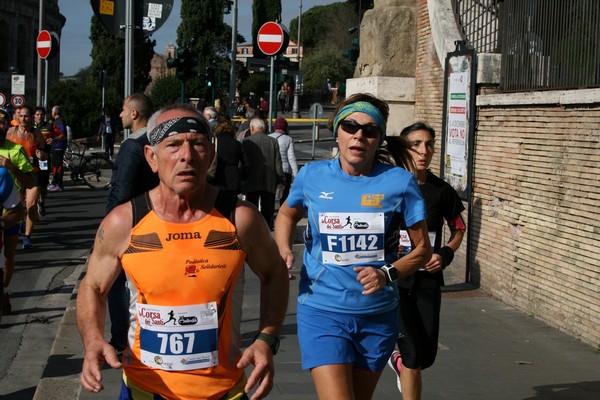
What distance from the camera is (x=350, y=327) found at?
15.4ft

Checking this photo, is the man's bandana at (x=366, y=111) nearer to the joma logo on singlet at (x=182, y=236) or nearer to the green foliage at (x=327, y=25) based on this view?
the joma logo on singlet at (x=182, y=236)

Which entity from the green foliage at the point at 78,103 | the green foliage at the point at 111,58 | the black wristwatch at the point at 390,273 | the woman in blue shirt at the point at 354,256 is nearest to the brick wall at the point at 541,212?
the woman in blue shirt at the point at 354,256

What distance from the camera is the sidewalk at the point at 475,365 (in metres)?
6.63

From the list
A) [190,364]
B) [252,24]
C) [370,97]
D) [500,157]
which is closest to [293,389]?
[370,97]

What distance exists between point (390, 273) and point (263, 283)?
103cm

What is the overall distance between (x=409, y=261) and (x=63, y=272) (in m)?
8.11

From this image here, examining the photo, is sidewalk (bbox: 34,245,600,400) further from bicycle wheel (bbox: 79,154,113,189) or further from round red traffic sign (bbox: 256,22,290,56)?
bicycle wheel (bbox: 79,154,113,189)

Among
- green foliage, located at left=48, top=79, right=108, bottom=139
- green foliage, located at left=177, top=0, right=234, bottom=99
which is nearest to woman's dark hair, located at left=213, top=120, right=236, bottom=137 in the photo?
green foliage, located at left=48, top=79, right=108, bottom=139

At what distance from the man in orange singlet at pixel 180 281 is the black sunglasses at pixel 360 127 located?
133 centimetres

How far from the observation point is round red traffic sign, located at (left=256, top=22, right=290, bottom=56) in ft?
53.3

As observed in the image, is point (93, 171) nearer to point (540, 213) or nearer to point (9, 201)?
point (540, 213)

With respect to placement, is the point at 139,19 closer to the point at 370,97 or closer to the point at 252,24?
the point at 370,97

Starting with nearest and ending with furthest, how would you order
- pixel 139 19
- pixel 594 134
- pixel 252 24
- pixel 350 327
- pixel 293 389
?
pixel 350 327 < pixel 293 389 < pixel 594 134 < pixel 139 19 < pixel 252 24

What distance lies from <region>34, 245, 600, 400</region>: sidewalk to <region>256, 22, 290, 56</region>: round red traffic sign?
24.8ft
